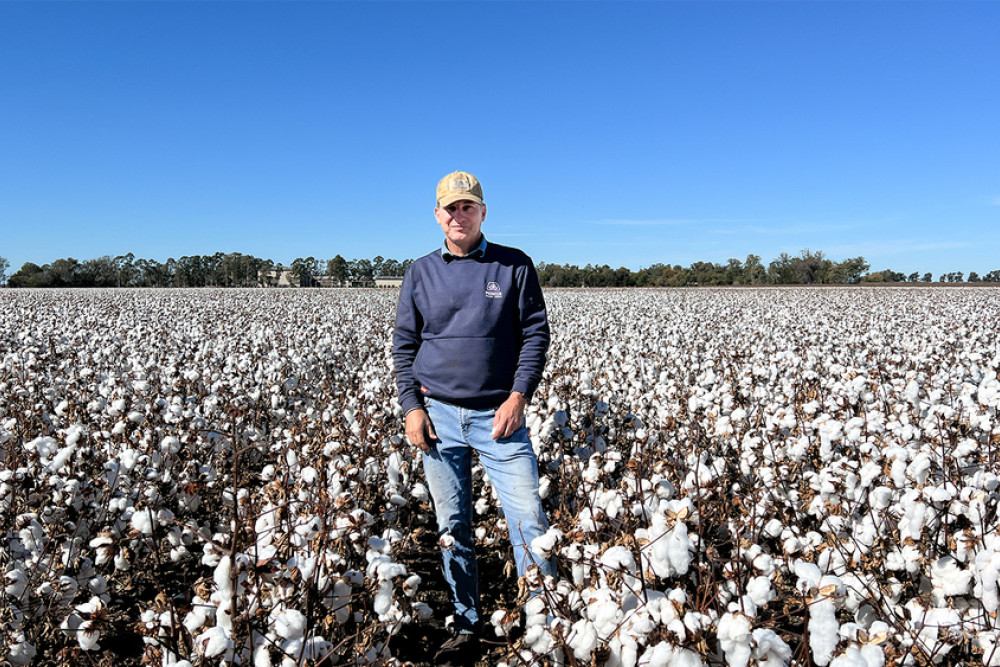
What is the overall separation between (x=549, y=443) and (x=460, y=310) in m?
2.31

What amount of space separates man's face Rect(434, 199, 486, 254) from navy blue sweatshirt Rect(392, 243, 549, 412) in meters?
0.11

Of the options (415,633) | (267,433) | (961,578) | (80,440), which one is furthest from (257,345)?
Answer: (961,578)

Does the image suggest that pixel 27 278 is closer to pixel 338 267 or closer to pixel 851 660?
pixel 338 267

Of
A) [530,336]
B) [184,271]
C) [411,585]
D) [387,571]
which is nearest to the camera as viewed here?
[387,571]

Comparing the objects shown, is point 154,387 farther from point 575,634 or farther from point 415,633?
point 575,634

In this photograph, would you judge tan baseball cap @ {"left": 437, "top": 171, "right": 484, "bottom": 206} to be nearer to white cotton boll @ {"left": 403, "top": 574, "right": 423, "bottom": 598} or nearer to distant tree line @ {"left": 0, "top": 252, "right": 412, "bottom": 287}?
white cotton boll @ {"left": 403, "top": 574, "right": 423, "bottom": 598}

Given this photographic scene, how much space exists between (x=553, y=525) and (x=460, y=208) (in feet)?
5.38

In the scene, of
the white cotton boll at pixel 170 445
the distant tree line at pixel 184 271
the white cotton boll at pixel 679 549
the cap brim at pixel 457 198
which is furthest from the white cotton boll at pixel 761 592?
the distant tree line at pixel 184 271

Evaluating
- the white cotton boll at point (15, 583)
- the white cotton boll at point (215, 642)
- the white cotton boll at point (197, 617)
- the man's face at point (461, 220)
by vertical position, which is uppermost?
the man's face at point (461, 220)

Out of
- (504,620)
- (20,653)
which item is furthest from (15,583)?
(504,620)

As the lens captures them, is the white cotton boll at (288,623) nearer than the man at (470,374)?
Yes

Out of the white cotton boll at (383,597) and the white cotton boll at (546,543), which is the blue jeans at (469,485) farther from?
the white cotton boll at (383,597)

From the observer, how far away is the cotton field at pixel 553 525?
203 centimetres

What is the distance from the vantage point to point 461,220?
2.96 meters
